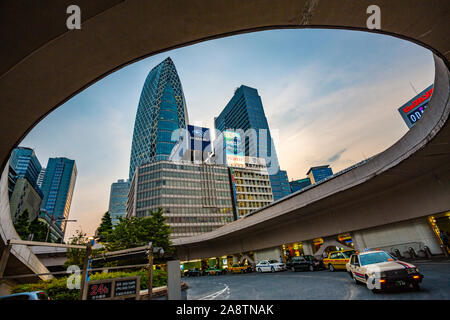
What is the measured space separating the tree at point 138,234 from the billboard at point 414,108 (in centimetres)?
3879

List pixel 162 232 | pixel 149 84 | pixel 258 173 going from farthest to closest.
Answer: pixel 149 84 < pixel 258 173 < pixel 162 232

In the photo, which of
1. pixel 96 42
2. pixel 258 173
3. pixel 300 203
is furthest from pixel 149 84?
pixel 96 42

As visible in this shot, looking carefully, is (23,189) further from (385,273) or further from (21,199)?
(385,273)

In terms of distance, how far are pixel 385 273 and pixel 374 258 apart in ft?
4.99

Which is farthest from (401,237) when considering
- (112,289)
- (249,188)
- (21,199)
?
(21,199)

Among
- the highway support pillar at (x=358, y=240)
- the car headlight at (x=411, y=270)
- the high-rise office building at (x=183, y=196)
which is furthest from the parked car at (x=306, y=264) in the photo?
the high-rise office building at (x=183, y=196)

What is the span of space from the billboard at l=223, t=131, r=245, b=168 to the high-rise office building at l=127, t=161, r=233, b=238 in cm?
1432

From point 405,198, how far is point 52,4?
23.1 m

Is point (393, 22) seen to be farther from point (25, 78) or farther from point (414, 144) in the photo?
point (414, 144)

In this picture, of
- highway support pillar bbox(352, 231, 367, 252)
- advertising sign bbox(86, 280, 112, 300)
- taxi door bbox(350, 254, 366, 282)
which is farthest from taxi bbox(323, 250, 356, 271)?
advertising sign bbox(86, 280, 112, 300)

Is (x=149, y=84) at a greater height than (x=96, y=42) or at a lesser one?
greater

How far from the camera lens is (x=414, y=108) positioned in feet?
109

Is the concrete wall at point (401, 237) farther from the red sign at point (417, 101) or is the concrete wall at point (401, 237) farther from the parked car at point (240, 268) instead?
the red sign at point (417, 101)

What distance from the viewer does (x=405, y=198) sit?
17.8 meters
